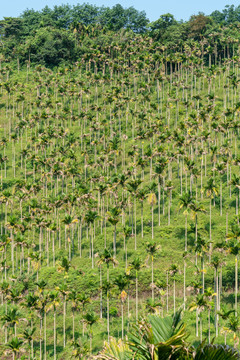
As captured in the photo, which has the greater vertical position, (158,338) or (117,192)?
(158,338)

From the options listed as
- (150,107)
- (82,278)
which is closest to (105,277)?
(82,278)

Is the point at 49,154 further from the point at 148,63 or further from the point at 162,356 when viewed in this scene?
the point at 162,356

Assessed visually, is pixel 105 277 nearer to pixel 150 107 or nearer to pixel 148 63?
pixel 150 107

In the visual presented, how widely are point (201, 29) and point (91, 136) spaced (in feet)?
275

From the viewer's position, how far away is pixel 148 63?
160500mm

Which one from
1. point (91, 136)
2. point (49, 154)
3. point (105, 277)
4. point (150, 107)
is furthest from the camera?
point (150, 107)

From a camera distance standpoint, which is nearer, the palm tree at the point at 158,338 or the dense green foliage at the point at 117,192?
the palm tree at the point at 158,338

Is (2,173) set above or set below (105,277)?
above

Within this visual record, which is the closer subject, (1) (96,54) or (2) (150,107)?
(2) (150,107)

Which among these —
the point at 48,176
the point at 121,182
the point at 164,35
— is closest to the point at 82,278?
the point at 121,182

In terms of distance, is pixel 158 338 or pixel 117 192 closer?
pixel 158 338

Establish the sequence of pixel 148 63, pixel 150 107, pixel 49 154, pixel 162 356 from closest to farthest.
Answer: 1. pixel 162 356
2. pixel 49 154
3. pixel 150 107
4. pixel 148 63

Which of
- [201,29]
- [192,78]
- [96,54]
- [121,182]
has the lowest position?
[121,182]

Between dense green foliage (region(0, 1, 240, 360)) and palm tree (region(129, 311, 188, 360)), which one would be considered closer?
palm tree (region(129, 311, 188, 360))
